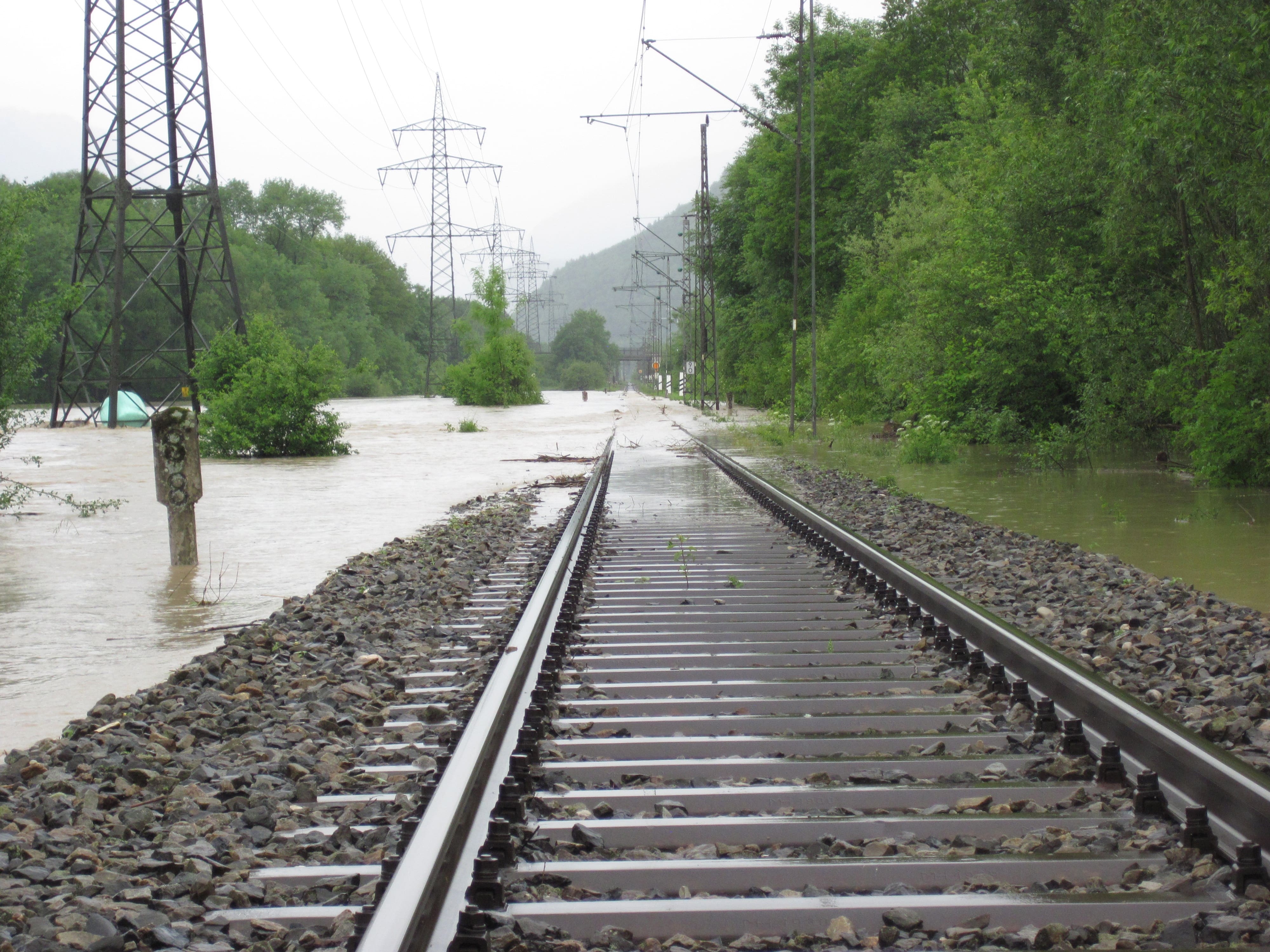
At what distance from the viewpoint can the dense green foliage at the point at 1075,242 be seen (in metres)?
12.9

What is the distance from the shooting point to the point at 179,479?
9.70 m

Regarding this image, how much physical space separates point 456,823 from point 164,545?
922cm

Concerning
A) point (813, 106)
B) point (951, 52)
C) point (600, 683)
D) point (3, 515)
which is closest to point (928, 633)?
point (600, 683)

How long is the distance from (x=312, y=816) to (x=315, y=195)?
13117 centimetres

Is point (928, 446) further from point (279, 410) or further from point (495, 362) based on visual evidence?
point (495, 362)

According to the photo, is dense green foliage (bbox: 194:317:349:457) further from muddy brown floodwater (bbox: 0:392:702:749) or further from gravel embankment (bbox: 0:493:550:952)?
gravel embankment (bbox: 0:493:550:952)

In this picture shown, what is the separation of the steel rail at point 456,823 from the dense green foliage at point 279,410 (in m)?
20.9

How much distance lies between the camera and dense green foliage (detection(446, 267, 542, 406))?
65375mm

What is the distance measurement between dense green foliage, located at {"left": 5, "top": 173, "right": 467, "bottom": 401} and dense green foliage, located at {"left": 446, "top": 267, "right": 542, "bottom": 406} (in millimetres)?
7280

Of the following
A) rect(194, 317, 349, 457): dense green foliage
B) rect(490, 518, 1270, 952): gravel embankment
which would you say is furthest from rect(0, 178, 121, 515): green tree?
rect(194, 317, 349, 457): dense green foliage

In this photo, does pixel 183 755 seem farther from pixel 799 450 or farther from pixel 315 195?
pixel 315 195

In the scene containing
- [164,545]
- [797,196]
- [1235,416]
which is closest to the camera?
[164,545]

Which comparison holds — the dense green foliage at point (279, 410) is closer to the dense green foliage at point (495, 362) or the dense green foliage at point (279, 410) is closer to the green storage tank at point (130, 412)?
the green storage tank at point (130, 412)

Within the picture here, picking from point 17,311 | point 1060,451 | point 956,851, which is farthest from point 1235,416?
point 17,311
